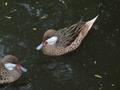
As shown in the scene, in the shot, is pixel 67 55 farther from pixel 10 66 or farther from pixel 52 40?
pixel 10 66

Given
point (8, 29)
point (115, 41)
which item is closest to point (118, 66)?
point (115, 41)

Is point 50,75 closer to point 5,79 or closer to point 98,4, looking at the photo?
point 5,79

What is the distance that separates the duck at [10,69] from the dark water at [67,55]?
0.36 feet

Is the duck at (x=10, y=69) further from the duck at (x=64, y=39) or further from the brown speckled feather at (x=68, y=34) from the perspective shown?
the brown speckled feather at (x=68, y=34)

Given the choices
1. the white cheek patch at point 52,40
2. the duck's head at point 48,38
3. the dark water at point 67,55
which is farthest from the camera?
the white cheek patch at point 52,40

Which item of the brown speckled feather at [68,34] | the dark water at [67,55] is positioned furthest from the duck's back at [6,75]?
the brown speckled feather at [68,34]

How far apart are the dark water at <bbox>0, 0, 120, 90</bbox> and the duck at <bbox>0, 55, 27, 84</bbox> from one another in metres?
0.11

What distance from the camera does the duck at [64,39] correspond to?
9.59 meters

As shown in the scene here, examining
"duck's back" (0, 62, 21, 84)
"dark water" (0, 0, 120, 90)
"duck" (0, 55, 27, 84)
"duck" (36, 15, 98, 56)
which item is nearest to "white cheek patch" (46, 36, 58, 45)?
"duck" (36, 15, 98, 56)

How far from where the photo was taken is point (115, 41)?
9.66 metres

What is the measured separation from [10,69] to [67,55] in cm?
125

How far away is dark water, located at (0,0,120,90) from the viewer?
8750mm

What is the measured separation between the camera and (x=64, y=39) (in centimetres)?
978

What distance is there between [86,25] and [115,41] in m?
0.69
